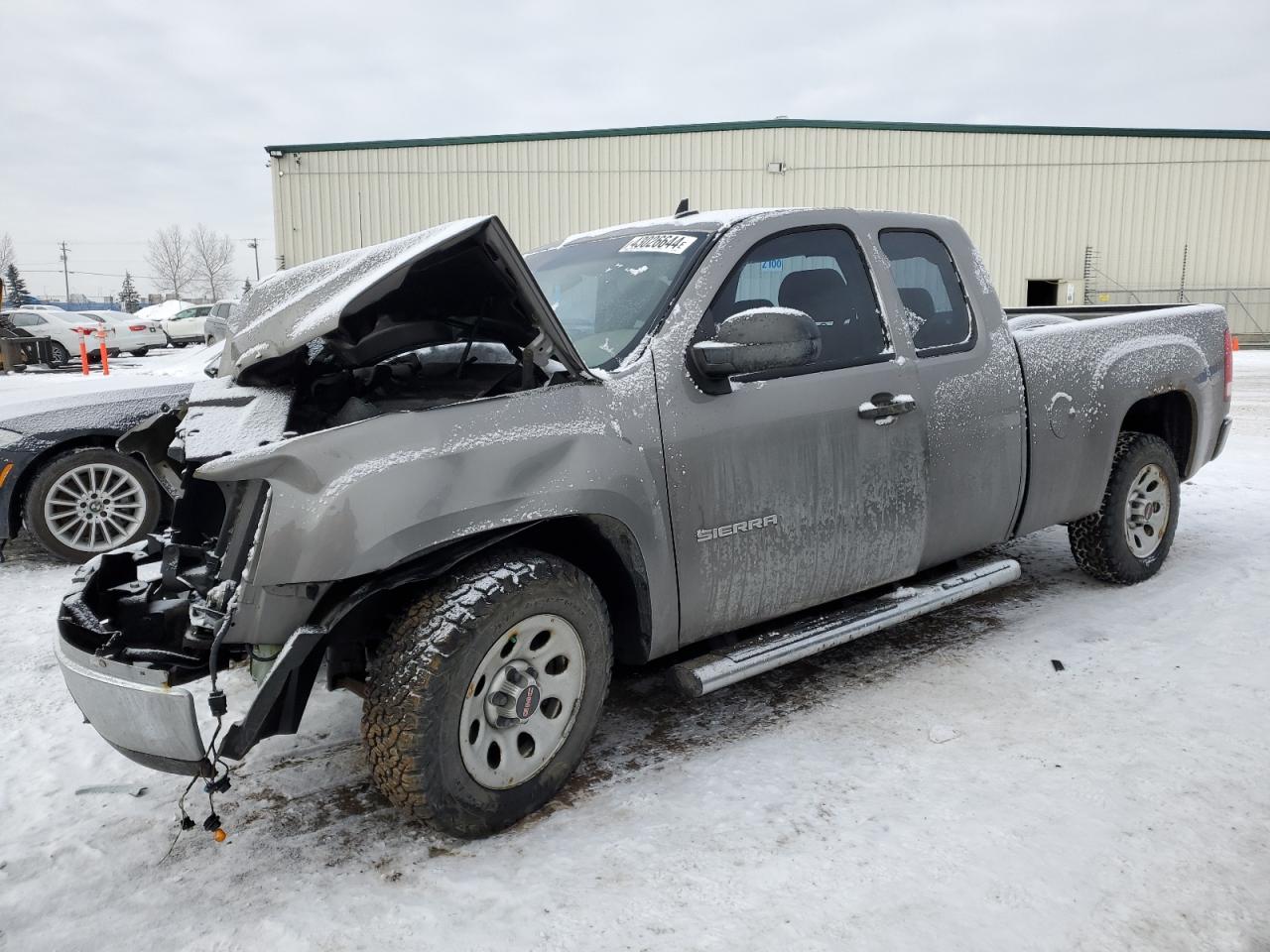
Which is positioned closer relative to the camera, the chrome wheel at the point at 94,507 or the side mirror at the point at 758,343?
the side mirror at the point at 758,343

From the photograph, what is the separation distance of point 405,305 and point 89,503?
3875mm

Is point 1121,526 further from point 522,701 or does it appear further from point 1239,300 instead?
point 1239,300

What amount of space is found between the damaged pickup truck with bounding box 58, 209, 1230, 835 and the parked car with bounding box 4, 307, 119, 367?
2372 cm

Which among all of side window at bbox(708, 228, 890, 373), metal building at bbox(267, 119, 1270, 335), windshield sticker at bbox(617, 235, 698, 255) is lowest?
side window at bbox(708, 228, 890, 373)

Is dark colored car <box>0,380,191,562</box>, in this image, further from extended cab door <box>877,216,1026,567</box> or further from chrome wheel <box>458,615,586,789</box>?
extended cab door <box>877,216,1026,567</box>

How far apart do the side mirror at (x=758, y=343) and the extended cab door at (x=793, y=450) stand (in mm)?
97

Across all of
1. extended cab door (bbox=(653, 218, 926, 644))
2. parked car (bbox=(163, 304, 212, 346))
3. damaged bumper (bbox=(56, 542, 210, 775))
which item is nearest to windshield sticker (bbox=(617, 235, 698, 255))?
extended cab door (bbox=(653, 218, 926, 644))

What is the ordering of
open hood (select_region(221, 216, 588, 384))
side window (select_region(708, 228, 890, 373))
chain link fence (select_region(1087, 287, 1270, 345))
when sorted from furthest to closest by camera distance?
1. chain link fence (select_region(1087, 287, 1270, 345))
2. side window (select_region(708, 228, 890, 373))
3. open hood (select_region(221, 216, 588, 384))

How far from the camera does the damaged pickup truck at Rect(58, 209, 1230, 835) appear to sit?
7.84 ft

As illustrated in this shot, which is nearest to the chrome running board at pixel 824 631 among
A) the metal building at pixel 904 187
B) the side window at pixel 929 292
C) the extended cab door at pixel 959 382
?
the extended cab door at pixel 959 382

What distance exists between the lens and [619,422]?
9.20 ft

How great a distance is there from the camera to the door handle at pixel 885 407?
11.1 feet

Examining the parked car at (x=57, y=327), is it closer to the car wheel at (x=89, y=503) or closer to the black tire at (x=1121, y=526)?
the car wheel at (x=89, y=503)

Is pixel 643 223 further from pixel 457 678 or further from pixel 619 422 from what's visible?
pixel 457 678
